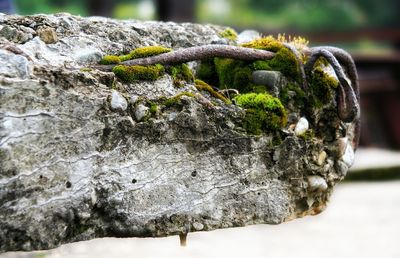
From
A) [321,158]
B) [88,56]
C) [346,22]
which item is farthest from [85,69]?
[346,22]

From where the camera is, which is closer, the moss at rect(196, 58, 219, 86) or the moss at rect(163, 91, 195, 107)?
the moss at rect(163, 91, 195, 107)

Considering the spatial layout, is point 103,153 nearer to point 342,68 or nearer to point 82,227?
point 82,227

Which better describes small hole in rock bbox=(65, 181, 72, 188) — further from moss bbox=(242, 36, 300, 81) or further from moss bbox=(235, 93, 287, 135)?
moss bbox=(242, 36, 300, 81)

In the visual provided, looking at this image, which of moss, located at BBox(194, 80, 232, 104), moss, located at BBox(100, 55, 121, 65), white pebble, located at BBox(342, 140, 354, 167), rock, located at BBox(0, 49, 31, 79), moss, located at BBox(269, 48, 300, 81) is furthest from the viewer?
white pebble, located at BBox(342, 140, 354, 167)

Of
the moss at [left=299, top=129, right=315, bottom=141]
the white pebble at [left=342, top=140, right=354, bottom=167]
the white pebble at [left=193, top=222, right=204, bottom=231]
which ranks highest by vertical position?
the moss at [left=299, top=129, right=315, bottom=141]

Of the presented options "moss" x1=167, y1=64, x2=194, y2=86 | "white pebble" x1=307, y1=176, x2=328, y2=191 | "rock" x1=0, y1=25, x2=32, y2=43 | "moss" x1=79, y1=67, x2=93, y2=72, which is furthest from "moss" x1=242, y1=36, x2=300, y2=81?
"rock" x1=0, y1=25, x2=32, y2=43

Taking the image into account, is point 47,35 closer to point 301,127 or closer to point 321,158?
point 301,127
